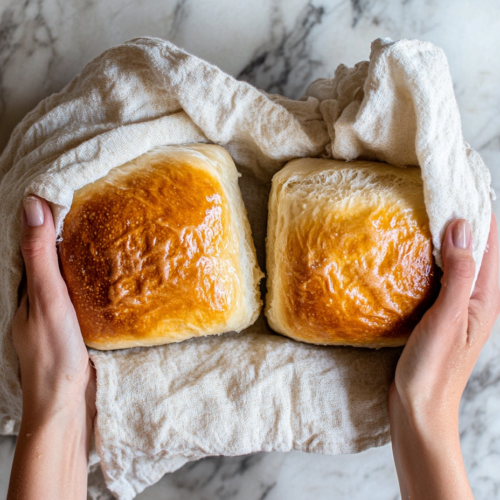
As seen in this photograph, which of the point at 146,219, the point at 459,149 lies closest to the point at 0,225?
the point at 146,219

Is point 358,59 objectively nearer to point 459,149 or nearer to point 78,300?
point 459,149

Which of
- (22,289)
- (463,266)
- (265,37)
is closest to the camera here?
(463,266)

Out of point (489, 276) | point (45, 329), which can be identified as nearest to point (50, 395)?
point (45, 329)

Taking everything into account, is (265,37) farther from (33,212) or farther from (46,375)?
(46,375)

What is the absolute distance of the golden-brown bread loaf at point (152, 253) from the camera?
0.95m

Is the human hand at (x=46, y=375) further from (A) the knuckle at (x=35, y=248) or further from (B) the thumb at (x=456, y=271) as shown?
(B) the thumb at (x=456, y=271)

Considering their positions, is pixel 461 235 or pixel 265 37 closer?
pixel 461 235

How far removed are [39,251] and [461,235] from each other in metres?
0.89

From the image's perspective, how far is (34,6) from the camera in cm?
133

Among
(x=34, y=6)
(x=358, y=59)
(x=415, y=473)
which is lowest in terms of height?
(x=415, y=473)

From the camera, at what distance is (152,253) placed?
0.95 metres

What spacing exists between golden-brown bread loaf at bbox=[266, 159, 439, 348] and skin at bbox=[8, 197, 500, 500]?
0.18 feet

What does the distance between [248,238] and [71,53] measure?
83 centimetres

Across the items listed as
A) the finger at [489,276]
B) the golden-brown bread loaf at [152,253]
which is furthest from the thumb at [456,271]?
the golden-brown bread loaf at [152,253]
